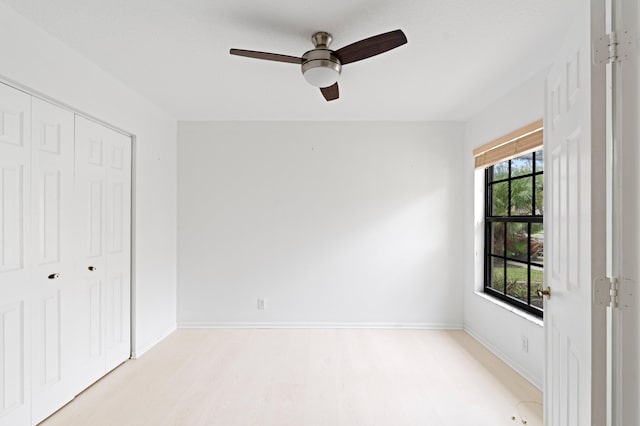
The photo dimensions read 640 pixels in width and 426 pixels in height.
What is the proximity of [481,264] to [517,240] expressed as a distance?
2.24 feet

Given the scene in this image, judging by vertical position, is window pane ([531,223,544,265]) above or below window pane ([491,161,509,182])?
below

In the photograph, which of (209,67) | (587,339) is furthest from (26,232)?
(587,339)

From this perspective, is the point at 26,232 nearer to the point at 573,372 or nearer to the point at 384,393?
the point at 384,393

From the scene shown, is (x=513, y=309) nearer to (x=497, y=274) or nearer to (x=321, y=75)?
(x=497, y=274)

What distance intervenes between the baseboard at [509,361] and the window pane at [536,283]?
53 centimetres

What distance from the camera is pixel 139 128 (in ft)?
10.3

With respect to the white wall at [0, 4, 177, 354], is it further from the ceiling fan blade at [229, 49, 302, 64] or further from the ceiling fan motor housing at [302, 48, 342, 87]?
the ceiling fan motor housing at [302, 48, 342, 87]

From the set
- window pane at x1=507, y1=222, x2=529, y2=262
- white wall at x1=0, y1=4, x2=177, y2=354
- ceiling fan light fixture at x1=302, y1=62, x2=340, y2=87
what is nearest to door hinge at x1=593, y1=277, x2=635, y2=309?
ceiling fan light fixture at x1=302, y1=62, x2=340, y2=87

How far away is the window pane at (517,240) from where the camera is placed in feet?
9.57

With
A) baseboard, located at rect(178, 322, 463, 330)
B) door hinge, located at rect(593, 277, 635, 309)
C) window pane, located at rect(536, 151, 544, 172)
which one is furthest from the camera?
baseboard, located at rect(178, 322, 463, 330)

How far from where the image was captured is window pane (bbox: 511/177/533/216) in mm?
2842

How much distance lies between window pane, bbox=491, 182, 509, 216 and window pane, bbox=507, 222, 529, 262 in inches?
8.0

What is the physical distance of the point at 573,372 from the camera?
1.29 meters

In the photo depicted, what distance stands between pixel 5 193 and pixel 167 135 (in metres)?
2.00
